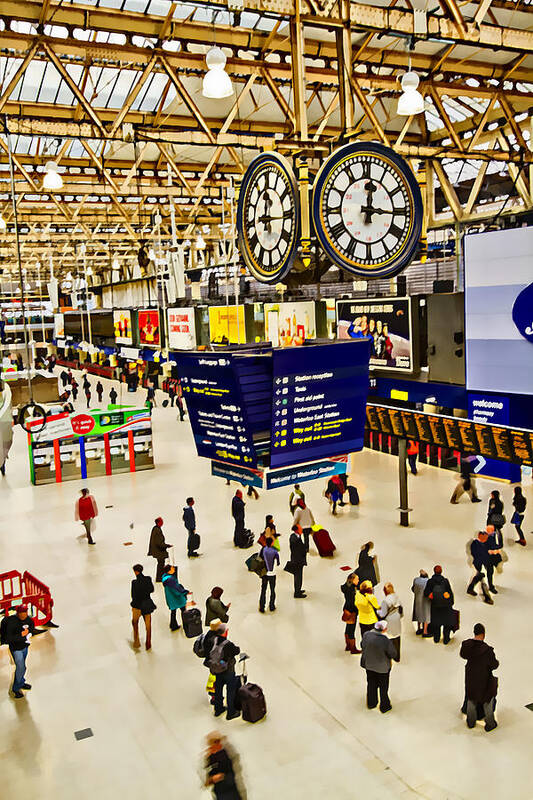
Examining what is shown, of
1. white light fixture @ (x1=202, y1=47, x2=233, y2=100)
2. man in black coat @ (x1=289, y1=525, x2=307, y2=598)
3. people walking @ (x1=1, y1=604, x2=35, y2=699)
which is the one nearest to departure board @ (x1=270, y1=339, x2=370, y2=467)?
white light fixture @ (x1=202, y1=47, x2=233, y2=100)

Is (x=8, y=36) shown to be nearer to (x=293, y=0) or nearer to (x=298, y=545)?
(x=293, y=0)

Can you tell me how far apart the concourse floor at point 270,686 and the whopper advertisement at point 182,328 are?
5136 mm

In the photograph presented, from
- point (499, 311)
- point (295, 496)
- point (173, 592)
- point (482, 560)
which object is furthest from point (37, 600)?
point (499, 311)

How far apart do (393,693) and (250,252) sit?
18.6 feet

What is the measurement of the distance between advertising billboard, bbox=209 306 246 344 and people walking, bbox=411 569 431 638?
380 inches

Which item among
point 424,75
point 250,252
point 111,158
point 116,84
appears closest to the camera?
point 250,252

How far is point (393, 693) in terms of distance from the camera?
8656mm

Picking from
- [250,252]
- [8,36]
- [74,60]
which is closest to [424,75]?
[74,60]

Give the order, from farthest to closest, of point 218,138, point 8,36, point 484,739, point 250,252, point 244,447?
point 218,138 < point 8,36 < point 484,739 < point 250,252 < point 244,447

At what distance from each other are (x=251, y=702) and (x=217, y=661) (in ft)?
1.96

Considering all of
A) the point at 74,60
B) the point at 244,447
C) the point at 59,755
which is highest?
the point at 74,60

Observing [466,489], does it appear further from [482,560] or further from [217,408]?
[217,408]

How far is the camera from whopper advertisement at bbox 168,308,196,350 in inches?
722

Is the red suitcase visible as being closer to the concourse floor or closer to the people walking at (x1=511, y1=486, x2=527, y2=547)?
the concourse floor
